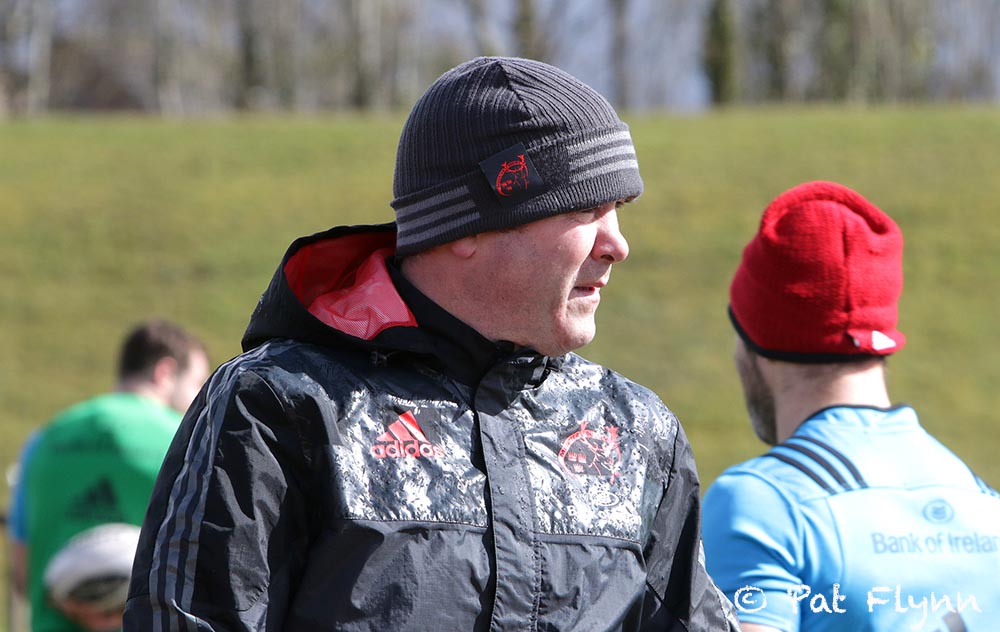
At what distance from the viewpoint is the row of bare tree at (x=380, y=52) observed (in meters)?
39.8

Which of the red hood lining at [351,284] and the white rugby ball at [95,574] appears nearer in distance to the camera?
the red hood lining at [351,284]

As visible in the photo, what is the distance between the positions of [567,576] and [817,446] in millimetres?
937

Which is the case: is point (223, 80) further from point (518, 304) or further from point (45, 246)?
point (518, 304)

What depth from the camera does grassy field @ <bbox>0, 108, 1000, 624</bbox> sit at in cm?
1402

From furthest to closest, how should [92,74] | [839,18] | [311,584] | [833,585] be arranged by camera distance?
[92,74]
[839,18]
[833,585]
[311,584]

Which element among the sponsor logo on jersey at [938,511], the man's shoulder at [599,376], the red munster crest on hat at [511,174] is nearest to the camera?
the red munster crest on hat at [511,174]

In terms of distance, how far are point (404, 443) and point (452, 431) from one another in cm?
9

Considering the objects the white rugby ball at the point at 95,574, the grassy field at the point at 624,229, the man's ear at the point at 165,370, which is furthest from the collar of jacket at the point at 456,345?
the grassy field at the point at 624,229

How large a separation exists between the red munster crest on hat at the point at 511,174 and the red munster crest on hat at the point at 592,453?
415mm

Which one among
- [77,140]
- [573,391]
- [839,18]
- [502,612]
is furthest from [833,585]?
[839,18]

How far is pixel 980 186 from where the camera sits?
725 inches

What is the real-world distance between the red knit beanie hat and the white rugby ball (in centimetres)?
192

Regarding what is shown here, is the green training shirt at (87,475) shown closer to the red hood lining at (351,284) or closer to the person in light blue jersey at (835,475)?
the person in light blue jersey at (835,475)

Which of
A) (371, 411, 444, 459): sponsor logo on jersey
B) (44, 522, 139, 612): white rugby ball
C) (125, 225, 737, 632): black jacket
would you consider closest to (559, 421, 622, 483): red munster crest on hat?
(125, 225, 737, 632): black jacket
